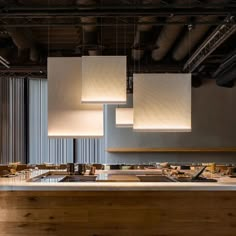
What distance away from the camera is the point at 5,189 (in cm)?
440

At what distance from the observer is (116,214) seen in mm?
4406

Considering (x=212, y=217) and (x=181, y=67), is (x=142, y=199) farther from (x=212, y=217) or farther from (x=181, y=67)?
(x=181, y=67)

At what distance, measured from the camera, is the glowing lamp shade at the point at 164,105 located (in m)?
5.38

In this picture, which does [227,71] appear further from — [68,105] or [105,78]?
[68,105]

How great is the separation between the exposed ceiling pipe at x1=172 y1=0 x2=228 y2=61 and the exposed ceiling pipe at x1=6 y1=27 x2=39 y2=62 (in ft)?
10.6

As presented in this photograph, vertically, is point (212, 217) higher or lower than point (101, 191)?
lower

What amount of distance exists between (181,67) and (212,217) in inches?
278

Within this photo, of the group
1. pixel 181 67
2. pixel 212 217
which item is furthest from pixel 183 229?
pixel 181 67

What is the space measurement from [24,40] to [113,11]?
135 inches

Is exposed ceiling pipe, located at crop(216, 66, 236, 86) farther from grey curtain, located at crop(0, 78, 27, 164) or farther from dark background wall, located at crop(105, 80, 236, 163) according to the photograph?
grey curtain, located at crop(0, 78, 27, 164)

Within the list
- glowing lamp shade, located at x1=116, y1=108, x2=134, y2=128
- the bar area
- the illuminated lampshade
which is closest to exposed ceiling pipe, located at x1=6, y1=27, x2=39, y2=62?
the bar area

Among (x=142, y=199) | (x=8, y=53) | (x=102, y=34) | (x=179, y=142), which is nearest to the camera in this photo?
(x=142, y=199)

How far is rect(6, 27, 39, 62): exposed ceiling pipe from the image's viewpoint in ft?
27.6

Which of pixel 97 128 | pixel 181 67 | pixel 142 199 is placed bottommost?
pixel 142 199
